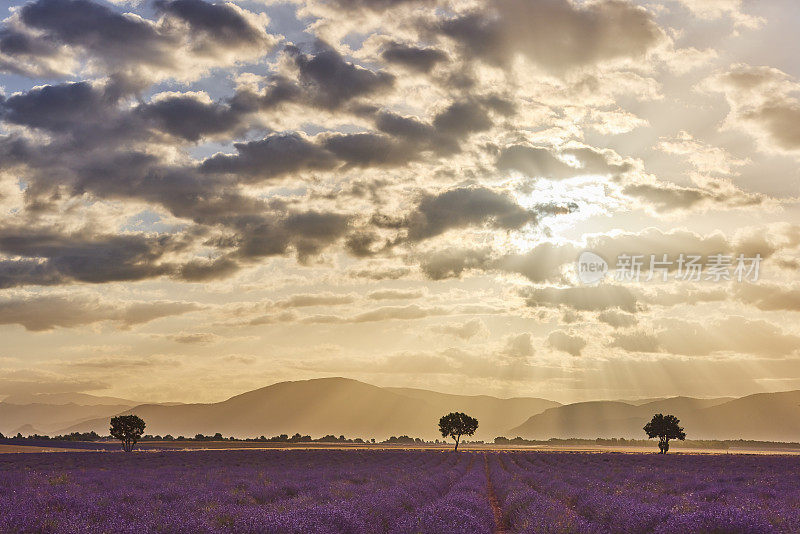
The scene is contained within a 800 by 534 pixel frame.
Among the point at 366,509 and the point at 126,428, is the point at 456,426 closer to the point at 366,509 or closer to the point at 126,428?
the point at 126,428

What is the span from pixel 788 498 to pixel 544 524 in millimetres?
12494

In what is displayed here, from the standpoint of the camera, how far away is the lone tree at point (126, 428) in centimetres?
7019

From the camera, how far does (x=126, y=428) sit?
70.3m

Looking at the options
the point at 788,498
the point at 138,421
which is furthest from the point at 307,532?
the point at 138,421

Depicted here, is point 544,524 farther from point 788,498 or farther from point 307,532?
point 788,498

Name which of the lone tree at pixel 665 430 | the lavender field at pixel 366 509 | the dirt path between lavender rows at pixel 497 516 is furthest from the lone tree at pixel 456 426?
the lavender field at pixel 366 509

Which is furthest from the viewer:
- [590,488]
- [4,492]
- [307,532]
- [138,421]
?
[138,421]

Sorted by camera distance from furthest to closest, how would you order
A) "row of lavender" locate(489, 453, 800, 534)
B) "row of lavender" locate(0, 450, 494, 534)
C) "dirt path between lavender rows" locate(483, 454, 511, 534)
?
1. "dirt path between lavender rows" locate(483, 454, 511, 534)
2. "row of lavender" locate(0, 450, 494, 534)
3. "row of lavender" locate(489, 453, 800, 534)

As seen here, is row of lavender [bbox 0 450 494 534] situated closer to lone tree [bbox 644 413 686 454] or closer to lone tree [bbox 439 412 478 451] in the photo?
lone tree [bbox 439 412 478 451]

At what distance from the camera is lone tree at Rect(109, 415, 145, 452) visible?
7019 cm

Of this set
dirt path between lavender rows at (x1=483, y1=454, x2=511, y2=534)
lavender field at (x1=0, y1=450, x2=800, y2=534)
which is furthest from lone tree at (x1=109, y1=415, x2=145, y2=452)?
dirt path between lavender rows at (x1=483, y1=454, x2=511, y2=534)

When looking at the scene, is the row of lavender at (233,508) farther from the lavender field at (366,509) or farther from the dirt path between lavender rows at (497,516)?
the dirt path between lavender rows at (497,516)

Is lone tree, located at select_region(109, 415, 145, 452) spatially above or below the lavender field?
below

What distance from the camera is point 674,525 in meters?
10.4
